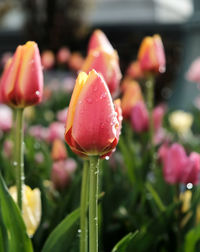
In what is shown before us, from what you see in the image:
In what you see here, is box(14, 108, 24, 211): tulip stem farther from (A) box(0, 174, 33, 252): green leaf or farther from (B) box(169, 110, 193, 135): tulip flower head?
(B) box(169, 110, 193, 135): tulip flower head

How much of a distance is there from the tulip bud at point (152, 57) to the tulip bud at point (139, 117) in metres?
0.24

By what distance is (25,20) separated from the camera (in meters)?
7.96

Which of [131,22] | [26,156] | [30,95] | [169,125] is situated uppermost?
[131,22]

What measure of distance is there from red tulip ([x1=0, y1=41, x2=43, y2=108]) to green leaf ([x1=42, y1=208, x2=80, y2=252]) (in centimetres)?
19

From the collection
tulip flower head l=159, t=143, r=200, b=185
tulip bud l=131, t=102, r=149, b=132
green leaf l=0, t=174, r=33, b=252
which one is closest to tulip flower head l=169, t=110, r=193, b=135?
tulip bud l=131, t=102, r=149, b=132

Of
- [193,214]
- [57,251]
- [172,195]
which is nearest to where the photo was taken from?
[57,251]

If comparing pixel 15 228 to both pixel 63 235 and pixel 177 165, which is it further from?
pixel 177 165

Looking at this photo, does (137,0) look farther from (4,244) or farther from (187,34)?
(4,244)

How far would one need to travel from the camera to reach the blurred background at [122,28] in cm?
529

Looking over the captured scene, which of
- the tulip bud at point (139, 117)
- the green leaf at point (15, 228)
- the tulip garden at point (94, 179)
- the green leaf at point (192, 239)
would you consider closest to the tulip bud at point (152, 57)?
the tulip garden at point (94, 179)

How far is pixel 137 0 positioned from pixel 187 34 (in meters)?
4.45

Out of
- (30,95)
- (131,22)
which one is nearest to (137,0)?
(131,22)

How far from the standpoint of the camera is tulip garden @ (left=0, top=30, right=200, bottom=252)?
63 centimetres

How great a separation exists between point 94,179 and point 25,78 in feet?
0.79
